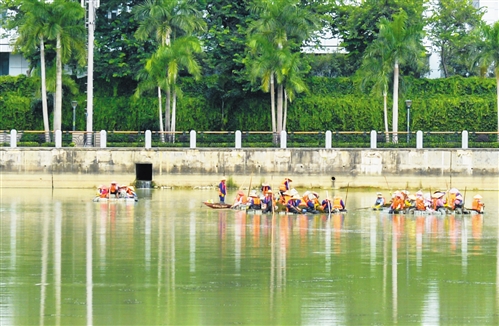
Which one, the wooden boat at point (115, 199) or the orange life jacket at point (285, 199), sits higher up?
the orange life jacket at point (285, 199)

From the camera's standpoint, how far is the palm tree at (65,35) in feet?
208

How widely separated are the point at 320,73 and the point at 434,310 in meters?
53.2

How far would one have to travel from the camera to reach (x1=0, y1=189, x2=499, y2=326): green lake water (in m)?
23.9

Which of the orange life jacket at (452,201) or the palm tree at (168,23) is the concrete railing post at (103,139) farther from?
the orange life jacket at (452,201)

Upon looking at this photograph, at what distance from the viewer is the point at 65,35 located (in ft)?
210

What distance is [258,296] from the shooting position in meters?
25.7

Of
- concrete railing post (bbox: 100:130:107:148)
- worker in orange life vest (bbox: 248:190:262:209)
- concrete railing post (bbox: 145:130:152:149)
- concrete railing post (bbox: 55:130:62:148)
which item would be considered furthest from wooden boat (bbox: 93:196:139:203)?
concrete railing post (bbox: 55:130:62:148)

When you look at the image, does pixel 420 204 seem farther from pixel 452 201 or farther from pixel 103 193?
pixel 103 193

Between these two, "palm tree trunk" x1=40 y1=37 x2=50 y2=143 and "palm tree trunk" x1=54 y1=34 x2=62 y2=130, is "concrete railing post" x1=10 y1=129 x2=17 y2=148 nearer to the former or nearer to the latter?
"palm tree trunk" x1=54 y1=34 x2=62 y2=130

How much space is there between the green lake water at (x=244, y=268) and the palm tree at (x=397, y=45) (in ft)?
61.1

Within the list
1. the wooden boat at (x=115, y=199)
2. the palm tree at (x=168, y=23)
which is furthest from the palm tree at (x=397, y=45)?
the wooden boat at (x=115, y=199)

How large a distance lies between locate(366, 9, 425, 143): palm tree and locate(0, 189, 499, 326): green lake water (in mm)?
18634

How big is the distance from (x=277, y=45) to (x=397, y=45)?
6.51 m

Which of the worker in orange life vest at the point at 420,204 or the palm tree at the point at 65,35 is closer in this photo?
the worker in orange life vest at the point at 420,204
